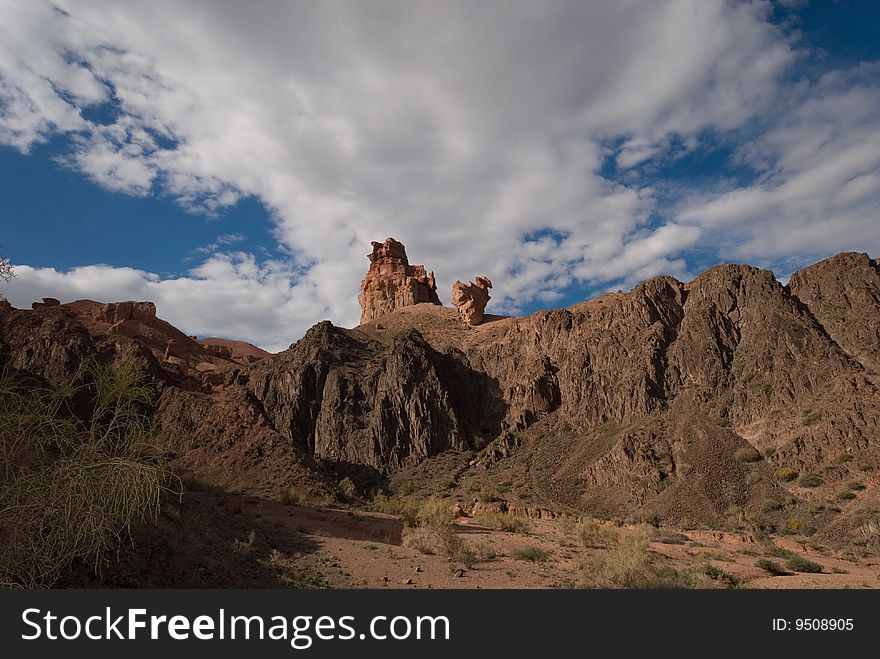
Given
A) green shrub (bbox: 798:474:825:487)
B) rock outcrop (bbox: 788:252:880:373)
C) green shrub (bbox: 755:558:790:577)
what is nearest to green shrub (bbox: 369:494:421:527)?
→ green shrub (bbox: 755:558:790:577)

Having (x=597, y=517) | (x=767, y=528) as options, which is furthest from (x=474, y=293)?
(x=767, y=528)

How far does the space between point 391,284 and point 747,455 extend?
3034 inches

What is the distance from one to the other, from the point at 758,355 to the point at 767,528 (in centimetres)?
2146

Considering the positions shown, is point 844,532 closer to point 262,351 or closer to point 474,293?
point 474,293

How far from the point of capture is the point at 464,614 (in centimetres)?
891

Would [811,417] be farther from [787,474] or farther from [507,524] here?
[507,524]

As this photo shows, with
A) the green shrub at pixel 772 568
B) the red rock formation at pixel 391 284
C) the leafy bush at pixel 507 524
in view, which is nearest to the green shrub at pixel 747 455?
the leafy bush at pixel 507 524

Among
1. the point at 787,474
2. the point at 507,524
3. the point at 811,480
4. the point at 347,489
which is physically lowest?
the point at 507,524

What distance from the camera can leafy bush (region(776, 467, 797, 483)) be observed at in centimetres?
3888

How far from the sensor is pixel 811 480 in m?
37.4

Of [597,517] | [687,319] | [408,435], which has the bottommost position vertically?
[597,517]

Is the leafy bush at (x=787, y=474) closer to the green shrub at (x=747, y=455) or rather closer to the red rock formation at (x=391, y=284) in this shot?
the green shrub at (x=747, y=455)

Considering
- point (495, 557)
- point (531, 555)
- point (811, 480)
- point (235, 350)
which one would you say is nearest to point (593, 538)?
point (531, 555)

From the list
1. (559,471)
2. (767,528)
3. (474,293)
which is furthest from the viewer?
(474,293)
